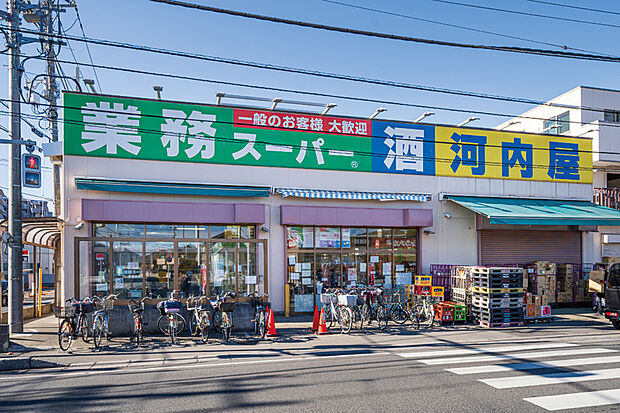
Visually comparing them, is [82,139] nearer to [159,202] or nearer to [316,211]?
[159,202]

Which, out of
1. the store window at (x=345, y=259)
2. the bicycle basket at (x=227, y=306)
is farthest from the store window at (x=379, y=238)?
the bicycle basket at (x=227, y=306)

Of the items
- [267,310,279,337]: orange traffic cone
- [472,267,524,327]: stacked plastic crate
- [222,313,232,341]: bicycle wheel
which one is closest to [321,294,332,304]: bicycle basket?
[267,310,279,337]: orange traffic cone

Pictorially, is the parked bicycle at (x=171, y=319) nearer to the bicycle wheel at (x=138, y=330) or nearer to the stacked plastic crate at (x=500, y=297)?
the bicycle wheel at (x=138, y=330)

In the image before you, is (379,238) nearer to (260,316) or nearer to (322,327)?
(322,327)

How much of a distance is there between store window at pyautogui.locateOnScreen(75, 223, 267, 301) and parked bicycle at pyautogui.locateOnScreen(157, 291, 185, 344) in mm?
2756

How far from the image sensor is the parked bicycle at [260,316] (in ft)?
40.0

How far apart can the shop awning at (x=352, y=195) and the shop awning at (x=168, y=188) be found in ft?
2.84

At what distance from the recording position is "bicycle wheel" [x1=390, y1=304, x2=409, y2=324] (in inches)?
572

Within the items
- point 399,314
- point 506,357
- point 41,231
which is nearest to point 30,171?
point 41,231

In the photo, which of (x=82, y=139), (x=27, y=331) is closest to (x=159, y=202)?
(x=82, y=139)

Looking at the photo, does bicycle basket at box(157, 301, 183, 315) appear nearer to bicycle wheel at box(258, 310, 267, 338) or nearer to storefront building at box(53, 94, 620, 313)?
bicycle wheel at box(258, 310, 267, 338)

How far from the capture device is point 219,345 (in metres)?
11.4

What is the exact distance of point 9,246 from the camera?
12.6 m

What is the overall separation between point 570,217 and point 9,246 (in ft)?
59.7
